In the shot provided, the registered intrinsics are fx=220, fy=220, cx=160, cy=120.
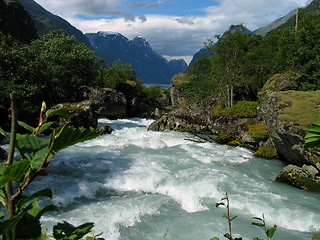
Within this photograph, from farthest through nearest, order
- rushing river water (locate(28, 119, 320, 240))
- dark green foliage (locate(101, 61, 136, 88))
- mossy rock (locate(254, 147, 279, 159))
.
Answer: dark green foliage (locate(101, 61, 136, 88)) → mossy rock (locate(254, 147, 279, 159)) → rushing river water (locate(28, 119, 320, 240))

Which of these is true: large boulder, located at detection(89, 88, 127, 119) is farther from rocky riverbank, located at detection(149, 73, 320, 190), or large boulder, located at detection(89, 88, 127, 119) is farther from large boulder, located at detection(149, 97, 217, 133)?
rocky riverbank, located at detection(149, 73, 320, 190)

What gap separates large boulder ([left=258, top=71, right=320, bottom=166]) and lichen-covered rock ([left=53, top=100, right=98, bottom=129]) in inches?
575

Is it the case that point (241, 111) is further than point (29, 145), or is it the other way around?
point (241, 111)

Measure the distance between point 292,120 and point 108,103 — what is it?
2265cm

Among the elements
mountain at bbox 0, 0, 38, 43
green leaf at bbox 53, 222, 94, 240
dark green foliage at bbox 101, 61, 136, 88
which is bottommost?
green leaf at bbox 53, 222, 94, 240

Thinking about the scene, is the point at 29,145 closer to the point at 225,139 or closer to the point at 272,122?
the point at 272,122

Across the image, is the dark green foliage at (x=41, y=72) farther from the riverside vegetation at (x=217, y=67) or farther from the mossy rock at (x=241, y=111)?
the mossy rock at (x=241, y=111)

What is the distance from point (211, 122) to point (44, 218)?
58.0 feet

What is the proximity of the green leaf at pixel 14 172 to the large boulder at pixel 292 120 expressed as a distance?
11313 millimetres

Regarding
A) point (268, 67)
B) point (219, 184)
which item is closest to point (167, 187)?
point (219, 184)

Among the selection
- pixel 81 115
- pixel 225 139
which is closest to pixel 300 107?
pixel 225 139

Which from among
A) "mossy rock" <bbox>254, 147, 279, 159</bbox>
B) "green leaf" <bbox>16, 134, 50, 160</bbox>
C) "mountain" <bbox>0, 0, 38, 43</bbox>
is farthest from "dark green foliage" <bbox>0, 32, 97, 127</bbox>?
"mountain" <bbox>0, 0, 38, 43</bbox>

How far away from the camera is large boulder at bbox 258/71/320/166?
10.7 metres

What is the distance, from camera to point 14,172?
2.77 ft
